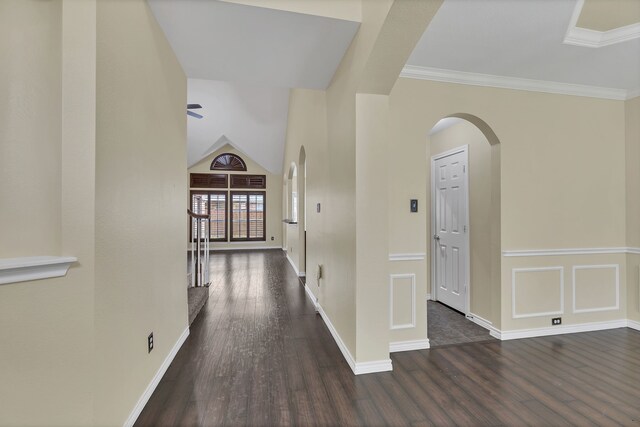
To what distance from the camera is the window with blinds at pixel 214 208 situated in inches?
359

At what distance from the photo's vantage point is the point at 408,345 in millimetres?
2549

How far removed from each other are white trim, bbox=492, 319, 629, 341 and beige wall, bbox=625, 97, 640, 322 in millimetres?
202

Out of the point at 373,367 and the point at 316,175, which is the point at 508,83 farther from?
the point at 373,367

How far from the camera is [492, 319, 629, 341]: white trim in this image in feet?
9.02


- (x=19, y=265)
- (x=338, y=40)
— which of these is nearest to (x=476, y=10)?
(x=338, y=40)

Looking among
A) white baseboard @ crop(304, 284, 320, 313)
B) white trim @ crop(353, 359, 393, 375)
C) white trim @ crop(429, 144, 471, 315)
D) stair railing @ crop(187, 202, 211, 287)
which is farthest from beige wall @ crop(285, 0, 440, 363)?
stair railing @ crop(187, 202, 211, 287)

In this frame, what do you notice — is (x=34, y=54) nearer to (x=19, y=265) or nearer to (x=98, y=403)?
(x=19, y=265)

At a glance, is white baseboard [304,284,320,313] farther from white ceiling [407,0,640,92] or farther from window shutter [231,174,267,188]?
window shutter [231,174,267,188]

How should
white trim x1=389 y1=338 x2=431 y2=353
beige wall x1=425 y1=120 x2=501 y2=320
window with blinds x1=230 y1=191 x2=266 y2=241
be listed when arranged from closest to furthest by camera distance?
white trim x1=389 y1=338 x2=431 y2=353 → beige wall x1=425 y1=120 x2=501 y2=320 → window with blinds x1=230 y1=191 x2=266 y2=241

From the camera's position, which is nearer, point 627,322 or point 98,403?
point 98,403

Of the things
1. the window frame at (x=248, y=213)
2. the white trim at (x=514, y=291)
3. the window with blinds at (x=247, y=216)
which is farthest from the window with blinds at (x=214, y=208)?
the white trim at (x=514, y=291)

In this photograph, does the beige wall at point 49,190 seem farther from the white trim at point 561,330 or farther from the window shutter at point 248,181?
the window shutter at point 248,181

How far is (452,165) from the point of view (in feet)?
11.9

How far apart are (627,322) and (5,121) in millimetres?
5175
